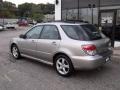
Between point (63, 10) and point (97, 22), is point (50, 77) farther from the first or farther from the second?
point (63, 10)

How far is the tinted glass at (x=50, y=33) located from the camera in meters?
5.88

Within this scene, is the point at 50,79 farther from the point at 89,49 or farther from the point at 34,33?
the point at 34,33

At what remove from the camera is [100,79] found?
541 centimetres

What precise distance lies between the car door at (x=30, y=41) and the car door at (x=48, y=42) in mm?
253

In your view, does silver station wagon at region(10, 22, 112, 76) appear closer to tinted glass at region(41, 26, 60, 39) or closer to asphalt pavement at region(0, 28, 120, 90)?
tinted glass at region(41, 26, 60, 39)

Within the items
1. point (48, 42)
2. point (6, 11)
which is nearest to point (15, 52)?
point (48, 42)

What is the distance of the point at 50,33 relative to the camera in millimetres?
6098

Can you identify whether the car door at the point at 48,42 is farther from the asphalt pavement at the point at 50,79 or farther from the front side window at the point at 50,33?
the asphalt pavement at the point at 50,79

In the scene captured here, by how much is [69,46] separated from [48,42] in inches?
35.7

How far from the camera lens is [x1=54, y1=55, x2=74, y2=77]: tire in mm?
5424

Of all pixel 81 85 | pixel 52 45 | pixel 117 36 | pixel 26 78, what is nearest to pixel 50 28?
pixel 52 45

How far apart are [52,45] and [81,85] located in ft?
5.18

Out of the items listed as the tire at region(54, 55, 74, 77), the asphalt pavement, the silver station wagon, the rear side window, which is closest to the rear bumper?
the silver station wagon

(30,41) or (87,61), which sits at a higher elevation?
(30,41)
